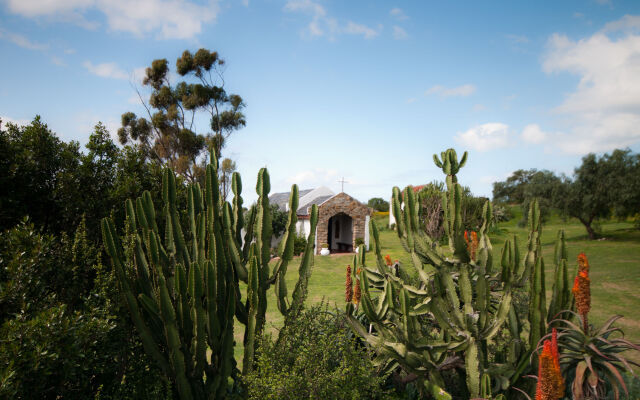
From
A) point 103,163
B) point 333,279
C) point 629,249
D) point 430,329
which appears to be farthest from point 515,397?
point 629,249

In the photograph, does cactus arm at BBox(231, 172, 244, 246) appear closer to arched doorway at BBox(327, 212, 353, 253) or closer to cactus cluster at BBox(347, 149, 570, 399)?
cactus cluster at BBox(347, 149, 570, 399)

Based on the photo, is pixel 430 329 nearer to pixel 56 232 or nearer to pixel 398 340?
pixel 398 340

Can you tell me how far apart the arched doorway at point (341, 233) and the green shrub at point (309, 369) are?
67.3ft

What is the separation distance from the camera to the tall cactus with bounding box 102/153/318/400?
402 cm

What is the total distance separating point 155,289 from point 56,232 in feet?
5.50

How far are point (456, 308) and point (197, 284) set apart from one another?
2.69 m

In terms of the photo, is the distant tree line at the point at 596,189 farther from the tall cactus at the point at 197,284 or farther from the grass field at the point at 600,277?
the tall cactus at the point at 197,284

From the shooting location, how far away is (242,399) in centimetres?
Result: 439

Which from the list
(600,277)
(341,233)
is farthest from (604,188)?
(341,233)

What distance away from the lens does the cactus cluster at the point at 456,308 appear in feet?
12.9

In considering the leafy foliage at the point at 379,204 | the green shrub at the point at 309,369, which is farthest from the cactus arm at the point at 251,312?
the leafy foliage at the point at 379,204

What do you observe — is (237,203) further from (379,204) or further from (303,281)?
(379,204)

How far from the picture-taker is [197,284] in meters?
3.87

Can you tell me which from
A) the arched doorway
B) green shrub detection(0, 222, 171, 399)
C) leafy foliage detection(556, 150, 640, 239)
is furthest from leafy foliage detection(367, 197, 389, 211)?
green shrub detection(0, 222, 171, 399)
